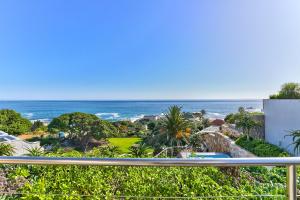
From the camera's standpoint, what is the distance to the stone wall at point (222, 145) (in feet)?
43.5

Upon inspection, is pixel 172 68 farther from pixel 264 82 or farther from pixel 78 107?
pixel 78 107

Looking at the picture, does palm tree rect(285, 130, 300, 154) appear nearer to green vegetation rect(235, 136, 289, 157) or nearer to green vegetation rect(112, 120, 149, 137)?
green vegetation rect(235, 136, 289, 157)

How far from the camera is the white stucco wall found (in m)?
11.8

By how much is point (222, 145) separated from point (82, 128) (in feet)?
50.6

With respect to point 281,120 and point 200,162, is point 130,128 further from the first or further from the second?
point 200,162

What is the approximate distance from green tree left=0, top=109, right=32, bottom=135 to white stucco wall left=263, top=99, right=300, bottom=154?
25600 millimetres

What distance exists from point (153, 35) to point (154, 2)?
7938 millimetres

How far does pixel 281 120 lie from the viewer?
42.1 feet

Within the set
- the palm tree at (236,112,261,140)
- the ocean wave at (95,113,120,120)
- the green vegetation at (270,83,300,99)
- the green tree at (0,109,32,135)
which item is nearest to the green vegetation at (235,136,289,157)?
the palm tree at (236,112,261,140)

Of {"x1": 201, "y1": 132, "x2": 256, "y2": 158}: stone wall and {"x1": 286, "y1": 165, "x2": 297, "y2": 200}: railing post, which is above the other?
{"x1": 286, "y1": 165, "x2": 297, "y2": 200}: railing post

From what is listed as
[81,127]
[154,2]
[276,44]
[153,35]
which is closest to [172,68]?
[153,35]

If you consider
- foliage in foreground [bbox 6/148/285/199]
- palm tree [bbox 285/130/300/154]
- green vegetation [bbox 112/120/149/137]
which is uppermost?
foliage in foreground [bbox 6/148/285/199]

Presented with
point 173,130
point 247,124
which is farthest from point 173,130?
point 247,124

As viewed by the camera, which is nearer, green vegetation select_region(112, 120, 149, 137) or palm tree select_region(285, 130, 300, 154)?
palm tree select_region(285, 130, 300, 154)
